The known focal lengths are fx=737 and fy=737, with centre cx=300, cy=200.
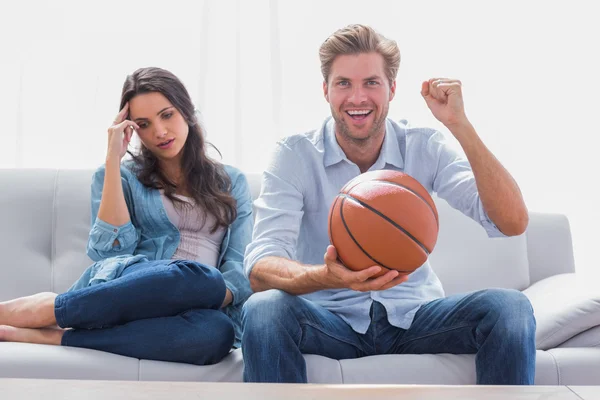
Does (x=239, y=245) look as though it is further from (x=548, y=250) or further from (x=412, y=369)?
(x=548, y=250)

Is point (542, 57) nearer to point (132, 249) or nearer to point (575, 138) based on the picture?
point (575, 138)

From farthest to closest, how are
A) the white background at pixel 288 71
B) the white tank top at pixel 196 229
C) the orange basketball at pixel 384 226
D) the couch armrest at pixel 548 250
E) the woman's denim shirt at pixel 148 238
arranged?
the white background at pixel 288 71
the couch armrest at pixel 548 250
the white tank top at pixel 196 229
the woman's denim shirt at pixel 148 238
the orange basketball at pixel 384 226

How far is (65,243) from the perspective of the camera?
2428mm

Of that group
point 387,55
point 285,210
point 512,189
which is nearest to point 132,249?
point 285,210

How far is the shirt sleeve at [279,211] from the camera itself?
187cm

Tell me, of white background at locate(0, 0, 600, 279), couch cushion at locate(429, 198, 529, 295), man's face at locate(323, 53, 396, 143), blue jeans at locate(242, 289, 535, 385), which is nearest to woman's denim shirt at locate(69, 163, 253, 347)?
blue jeans at locate(242, 289, 535, 385)

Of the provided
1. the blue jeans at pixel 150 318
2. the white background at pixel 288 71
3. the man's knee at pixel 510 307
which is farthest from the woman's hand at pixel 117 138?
the man's knee at pixel 510 307

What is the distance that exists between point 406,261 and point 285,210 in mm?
483

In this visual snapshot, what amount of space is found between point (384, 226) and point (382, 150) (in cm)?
57

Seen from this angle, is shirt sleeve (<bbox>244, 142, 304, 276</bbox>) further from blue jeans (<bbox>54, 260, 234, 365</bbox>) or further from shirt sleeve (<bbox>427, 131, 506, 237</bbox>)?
shirt sleeve (<bbox>427, 131, 506, 237</bbox>)

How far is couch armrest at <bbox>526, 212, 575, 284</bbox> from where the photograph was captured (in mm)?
2611

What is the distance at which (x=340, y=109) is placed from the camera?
1.95 meters

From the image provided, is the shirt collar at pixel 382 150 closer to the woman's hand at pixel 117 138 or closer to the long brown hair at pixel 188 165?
the long brown hair at pixel 188 165

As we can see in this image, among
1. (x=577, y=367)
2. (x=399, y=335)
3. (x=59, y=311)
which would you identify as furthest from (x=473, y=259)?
(x=59, y=311)
